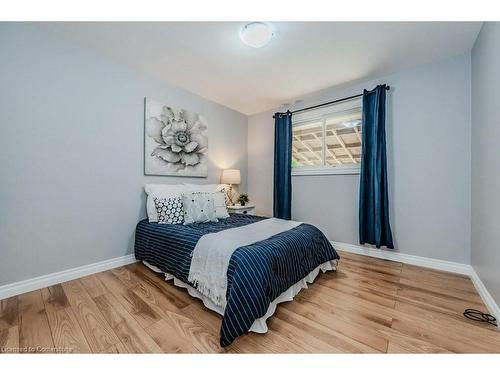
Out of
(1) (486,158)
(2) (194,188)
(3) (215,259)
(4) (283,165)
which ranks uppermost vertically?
(4) (283,165)

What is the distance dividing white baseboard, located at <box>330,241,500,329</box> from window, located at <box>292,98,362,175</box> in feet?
3.58

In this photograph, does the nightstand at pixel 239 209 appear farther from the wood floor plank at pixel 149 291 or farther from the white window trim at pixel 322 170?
the wood floor plank at pixel 149 291

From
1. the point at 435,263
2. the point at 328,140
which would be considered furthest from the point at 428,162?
the point at 328,140

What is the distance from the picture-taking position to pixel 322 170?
10.4 feet

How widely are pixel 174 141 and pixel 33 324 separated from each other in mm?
2184

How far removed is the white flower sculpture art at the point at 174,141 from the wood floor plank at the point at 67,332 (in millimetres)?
1591

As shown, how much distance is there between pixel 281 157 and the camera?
346cm

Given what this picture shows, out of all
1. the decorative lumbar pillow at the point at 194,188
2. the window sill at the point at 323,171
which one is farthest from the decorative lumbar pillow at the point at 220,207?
the window sill at the point at 323,171

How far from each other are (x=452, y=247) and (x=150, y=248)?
326 centimetres

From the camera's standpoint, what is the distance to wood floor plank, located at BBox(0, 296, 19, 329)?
1365 mm

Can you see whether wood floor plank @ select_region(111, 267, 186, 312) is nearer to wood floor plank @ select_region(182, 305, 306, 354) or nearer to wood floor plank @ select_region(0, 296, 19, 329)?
wood floor plank @ select_region(182, 305, 306, 354)

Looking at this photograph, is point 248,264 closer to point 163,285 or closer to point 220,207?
point 163,285

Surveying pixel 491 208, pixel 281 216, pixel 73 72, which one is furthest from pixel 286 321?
pixel 73 72
